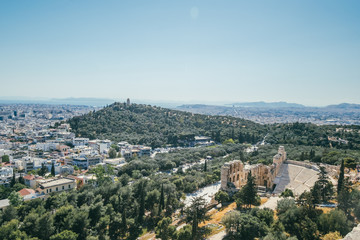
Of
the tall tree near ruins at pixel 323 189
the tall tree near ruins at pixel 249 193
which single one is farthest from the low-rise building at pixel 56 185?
the tall tree near ruins at pixel 323 189

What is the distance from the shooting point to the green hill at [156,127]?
8838cm

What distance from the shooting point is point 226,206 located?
3092cm

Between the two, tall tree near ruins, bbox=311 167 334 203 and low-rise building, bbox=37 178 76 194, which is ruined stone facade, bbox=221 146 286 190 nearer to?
tall tree near ruins, bbox=311 167 334 203

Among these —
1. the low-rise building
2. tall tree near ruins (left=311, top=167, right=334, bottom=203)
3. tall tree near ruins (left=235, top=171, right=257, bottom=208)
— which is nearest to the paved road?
tall tree near ruins (left=235, top=171, right=257, bottom=208)

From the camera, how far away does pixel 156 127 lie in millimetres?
100000

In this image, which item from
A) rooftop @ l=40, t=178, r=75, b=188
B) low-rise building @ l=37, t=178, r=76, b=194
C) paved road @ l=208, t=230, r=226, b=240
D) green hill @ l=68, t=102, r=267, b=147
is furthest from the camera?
green hill @ l=68, t=102, r=267, b=147

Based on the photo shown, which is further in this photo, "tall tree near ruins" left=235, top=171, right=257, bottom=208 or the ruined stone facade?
the ruined stone facade

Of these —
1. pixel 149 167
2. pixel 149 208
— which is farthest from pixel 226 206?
pixel 149 167

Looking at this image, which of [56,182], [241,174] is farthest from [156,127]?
[241,174]

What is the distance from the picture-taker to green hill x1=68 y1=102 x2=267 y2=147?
88375 mm

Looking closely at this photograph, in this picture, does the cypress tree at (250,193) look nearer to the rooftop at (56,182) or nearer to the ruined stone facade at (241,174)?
the ruined stone facade at (241,174)

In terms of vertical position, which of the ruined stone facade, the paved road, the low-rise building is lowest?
the low-rise building

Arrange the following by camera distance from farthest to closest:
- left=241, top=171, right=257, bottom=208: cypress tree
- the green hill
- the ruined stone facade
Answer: the green hill → the ruined stone facade → left=241, top=171, right=257, bottom=208: cypress tree

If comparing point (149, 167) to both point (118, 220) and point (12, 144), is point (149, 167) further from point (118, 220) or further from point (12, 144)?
point (12, 144)
